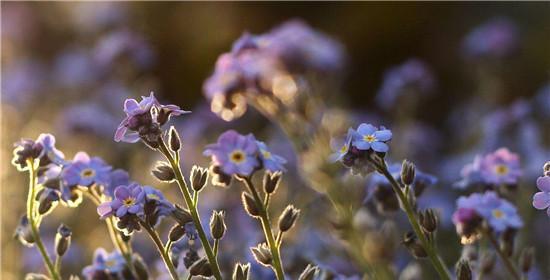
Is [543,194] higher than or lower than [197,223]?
lower

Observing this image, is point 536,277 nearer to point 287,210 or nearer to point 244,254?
point 244,254

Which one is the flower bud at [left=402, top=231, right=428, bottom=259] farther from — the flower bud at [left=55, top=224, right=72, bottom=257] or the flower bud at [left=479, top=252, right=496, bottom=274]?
the flower bud at [left=55, top=224, right=72, bottom=257]

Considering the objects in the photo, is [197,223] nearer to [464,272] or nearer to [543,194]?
[464,272]

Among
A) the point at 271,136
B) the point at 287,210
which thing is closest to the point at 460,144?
the point at 271,136

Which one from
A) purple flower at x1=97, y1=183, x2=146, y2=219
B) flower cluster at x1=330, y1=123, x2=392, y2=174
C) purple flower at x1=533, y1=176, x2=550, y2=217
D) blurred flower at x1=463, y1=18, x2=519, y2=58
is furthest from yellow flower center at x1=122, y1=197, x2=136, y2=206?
blurred flower at x1=463, y1=18, x2=519, y2=58

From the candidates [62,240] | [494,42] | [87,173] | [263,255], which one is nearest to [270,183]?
[263,255]

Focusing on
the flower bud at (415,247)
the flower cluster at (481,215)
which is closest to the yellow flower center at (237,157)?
the flower bud at (415,247)
